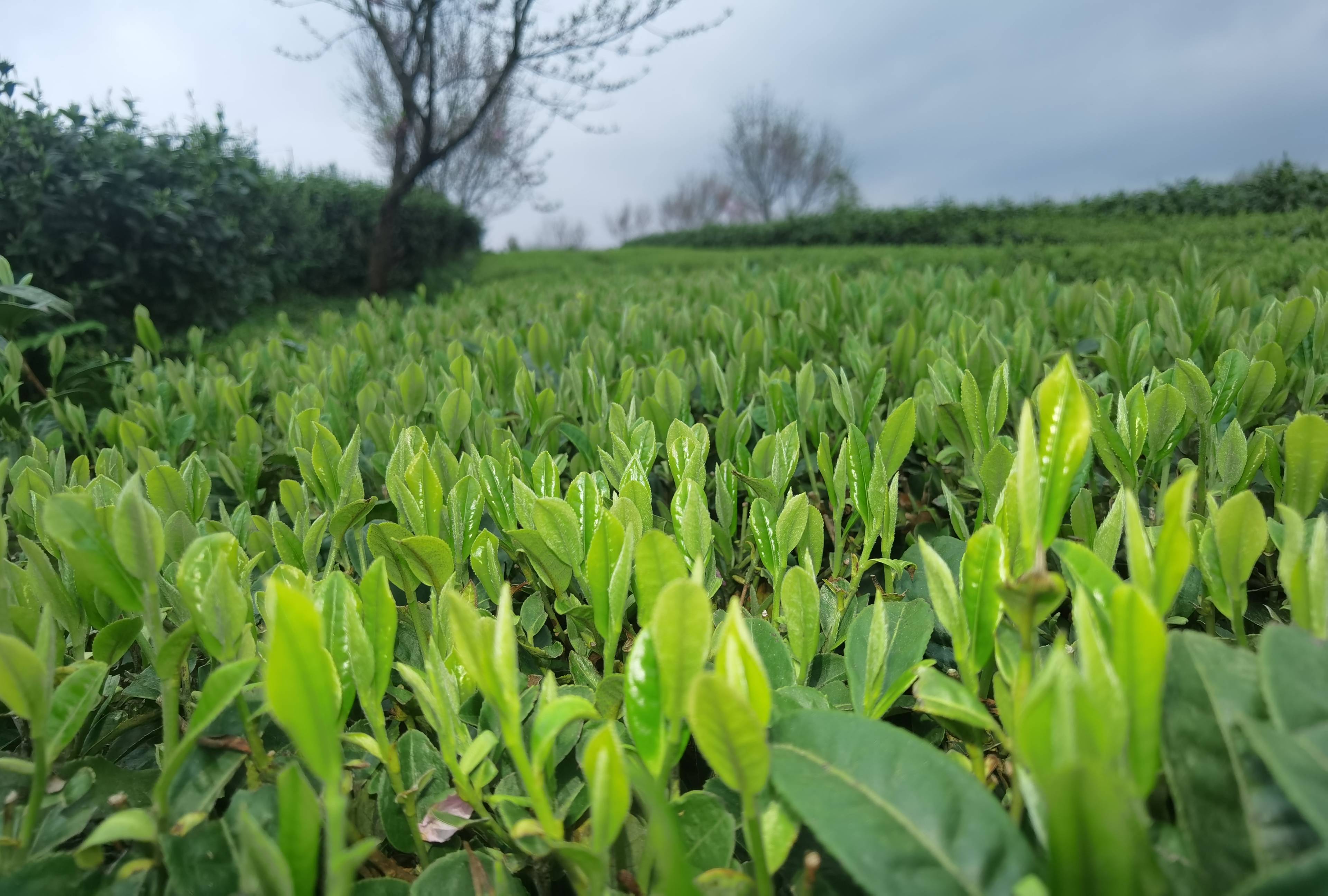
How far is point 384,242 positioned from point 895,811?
51.2 ft

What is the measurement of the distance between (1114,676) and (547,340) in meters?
2.08

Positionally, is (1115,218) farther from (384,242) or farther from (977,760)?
(977,760)

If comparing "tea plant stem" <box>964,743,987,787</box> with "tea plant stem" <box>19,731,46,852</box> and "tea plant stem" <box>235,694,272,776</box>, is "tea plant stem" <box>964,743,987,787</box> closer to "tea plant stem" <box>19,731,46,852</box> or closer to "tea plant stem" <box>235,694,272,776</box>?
"tea plant stem" <box>235,694,272,776</box>

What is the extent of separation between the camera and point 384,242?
14.4 meters

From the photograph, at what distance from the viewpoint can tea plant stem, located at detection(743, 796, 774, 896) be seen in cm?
58

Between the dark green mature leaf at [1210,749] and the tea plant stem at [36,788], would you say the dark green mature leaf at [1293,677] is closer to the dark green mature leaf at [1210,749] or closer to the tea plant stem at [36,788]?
the dark green mature leaf at [1210,749]

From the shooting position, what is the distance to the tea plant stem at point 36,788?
25.7 inches

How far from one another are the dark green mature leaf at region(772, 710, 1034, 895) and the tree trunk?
49.2 ft

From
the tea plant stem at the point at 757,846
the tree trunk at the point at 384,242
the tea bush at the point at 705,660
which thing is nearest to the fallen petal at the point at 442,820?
the tea bush at the point at 705,660

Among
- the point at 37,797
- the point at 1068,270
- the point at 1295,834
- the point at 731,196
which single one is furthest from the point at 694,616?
the point at 731,196

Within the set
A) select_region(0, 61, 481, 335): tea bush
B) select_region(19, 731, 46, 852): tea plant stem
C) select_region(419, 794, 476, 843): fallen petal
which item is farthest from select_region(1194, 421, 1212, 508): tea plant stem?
select_region(0, 61, 481, 335): tea bush

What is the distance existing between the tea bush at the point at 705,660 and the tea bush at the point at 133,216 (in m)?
5.79

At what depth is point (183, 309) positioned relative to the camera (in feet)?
23.5

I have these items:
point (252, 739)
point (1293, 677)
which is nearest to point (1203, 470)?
point (1293, 677)
